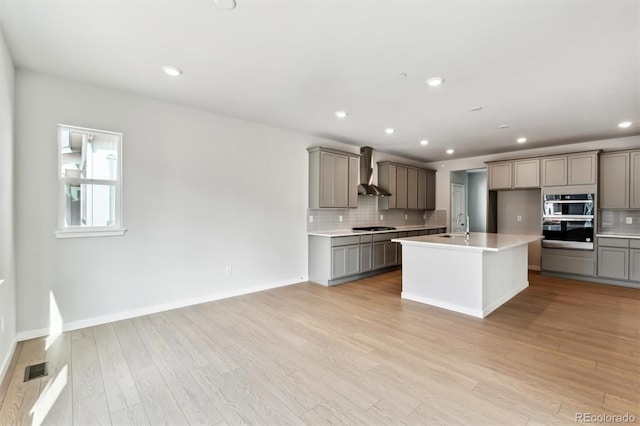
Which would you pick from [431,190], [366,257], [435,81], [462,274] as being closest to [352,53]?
[435,81]

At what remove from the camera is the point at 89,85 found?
3.36 meters

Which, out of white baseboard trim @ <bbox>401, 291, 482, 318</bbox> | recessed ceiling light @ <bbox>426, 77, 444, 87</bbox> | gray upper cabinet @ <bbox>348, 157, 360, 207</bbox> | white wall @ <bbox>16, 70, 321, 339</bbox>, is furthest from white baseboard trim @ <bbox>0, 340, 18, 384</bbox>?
gray upper cabinet @ <bbox>348, 157, 360, 207</bbox>

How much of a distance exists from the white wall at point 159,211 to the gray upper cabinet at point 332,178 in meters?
0.24

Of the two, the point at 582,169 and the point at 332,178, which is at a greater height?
the point at 582,169

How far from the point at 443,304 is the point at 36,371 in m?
4.27

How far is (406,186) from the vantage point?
23.9 feet

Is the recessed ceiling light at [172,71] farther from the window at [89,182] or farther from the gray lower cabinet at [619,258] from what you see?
the gray lower cabinet at [619,258]

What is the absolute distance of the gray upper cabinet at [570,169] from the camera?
5.43 meters

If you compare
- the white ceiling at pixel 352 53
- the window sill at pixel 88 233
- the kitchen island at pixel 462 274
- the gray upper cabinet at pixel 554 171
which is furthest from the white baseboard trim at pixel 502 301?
the window sill at pixel 88 233

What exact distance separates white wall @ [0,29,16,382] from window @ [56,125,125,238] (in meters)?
0.44

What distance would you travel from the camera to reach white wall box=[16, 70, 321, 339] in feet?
10.1

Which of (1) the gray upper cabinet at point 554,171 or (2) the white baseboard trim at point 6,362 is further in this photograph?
(1) the gray upper cabinet at point 554,171

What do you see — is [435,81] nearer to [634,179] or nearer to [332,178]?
[332,178]

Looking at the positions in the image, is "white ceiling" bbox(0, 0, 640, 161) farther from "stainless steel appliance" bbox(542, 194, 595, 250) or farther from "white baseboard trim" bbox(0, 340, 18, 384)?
"white baseboard trim" bbox(0, 340, 18, 384)
